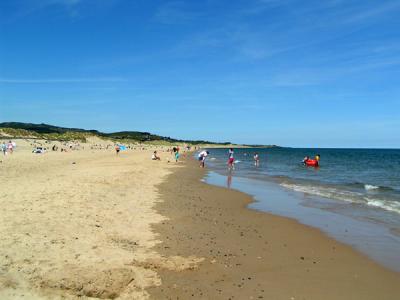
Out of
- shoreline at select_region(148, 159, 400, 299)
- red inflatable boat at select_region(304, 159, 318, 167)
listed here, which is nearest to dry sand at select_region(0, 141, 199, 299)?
shoreline at select_region(148, 159, 400, 299)

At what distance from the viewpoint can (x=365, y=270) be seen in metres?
8.12

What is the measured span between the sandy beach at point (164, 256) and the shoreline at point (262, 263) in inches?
0.8

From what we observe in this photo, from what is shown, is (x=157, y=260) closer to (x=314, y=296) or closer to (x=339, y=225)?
(x=314, y=296)

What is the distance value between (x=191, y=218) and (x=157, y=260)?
4.87 meters

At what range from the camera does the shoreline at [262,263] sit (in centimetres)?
664

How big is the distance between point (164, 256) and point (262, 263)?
2079 mm

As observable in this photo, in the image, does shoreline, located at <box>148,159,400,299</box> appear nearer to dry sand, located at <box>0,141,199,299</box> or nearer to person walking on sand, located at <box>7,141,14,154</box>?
dry sand, located at <box>0,141,199,299</box>

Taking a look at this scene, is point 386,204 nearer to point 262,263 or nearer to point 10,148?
point 262,263

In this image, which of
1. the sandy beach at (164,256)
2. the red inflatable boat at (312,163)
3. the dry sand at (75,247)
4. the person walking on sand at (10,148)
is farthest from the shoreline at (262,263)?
the red inflatable boat at (312,163)

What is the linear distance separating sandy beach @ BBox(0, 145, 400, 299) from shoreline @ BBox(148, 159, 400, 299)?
20mm

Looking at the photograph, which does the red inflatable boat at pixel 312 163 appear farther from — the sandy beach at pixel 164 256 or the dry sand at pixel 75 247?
the dry sand at pixel 75 247

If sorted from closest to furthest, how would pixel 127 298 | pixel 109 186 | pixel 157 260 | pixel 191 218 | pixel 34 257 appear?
pixel 127 298
pixel 34 257
pixel 157 260
pixel 191 218
pixel 109 186

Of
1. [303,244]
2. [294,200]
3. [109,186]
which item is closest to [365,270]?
[303,244]

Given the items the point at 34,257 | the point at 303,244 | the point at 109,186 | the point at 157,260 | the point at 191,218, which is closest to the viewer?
the point at 34,257
